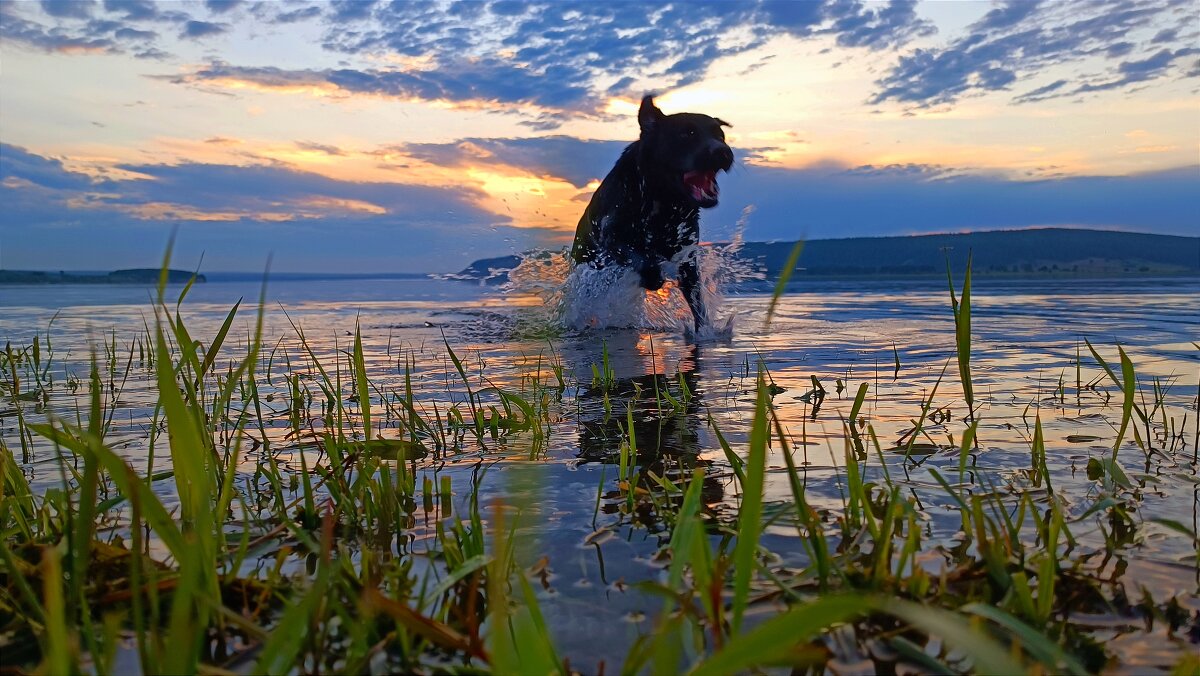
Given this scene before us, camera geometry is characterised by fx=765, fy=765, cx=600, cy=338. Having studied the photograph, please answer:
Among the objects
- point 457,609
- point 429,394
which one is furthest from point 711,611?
point 429,394

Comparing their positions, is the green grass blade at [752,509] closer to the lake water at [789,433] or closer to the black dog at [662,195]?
the lake water at [789,433]

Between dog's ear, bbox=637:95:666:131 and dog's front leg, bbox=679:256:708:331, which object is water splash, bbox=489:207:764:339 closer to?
dog's front leg, bbox=679:256:708:331

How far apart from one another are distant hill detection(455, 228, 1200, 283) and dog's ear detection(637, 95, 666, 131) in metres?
17.6

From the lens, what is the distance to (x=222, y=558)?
1.49m

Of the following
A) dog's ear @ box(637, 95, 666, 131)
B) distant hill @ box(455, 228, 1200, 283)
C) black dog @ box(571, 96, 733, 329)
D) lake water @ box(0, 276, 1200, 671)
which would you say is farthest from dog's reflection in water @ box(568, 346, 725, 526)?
distant hill @ box(455, 228, 1200, 283)

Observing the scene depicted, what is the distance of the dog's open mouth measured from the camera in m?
7.23

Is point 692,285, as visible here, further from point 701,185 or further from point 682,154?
point 682,154

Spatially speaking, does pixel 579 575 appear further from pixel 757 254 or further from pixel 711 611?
pixel 757 254

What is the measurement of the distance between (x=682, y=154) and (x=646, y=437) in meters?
4.92

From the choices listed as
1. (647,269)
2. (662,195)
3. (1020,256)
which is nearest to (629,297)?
(647,269)

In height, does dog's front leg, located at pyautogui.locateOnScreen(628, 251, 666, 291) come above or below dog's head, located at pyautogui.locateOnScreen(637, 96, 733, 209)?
below

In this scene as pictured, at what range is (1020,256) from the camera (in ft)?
125

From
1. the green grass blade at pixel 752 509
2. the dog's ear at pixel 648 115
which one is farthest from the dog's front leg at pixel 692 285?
the green grass blade at pixel 752 509

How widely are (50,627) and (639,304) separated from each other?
7.37 m
